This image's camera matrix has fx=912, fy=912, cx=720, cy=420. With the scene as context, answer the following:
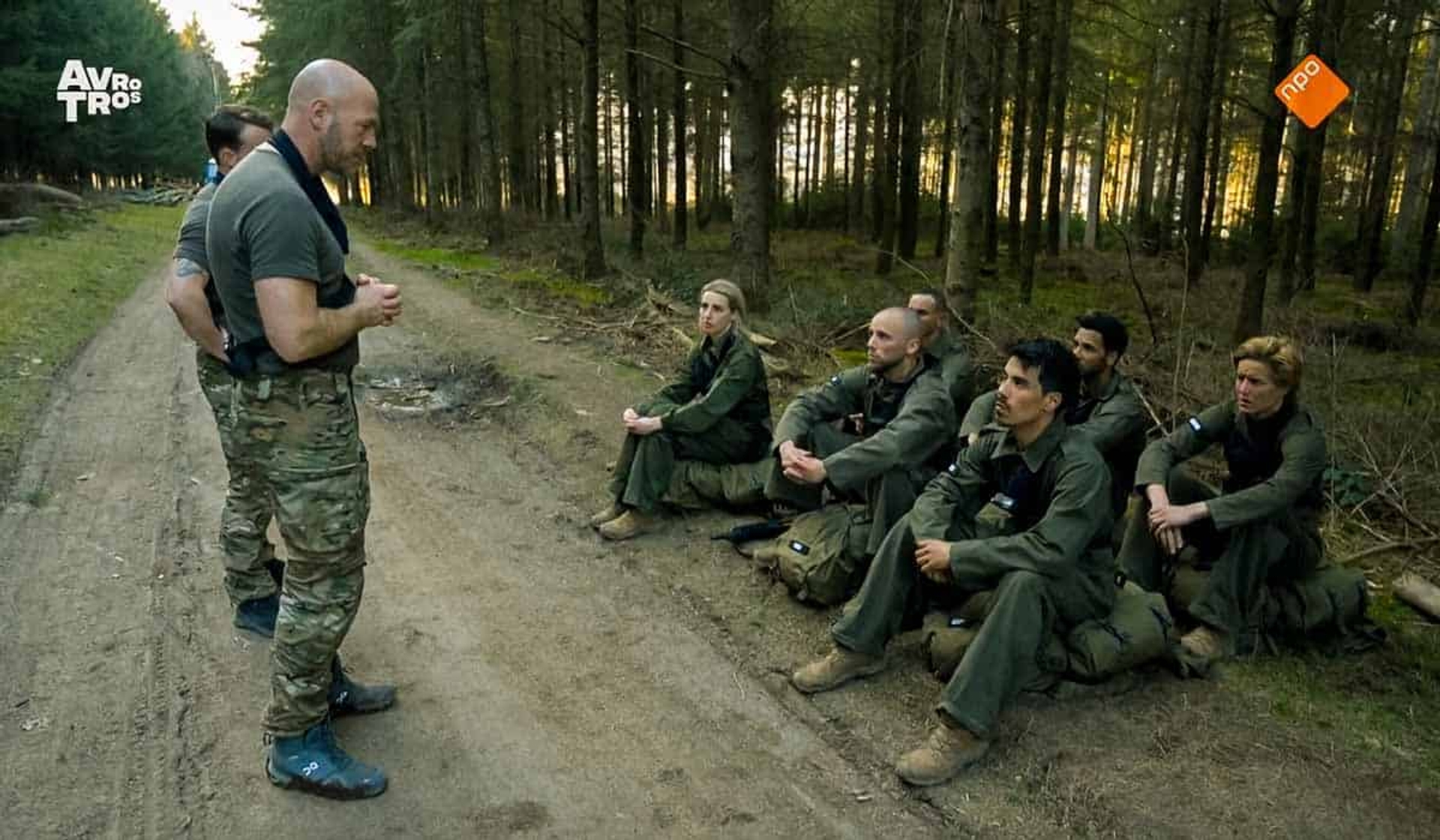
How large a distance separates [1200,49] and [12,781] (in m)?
23.7

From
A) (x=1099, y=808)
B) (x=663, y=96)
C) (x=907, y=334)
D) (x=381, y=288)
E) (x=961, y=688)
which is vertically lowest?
(x=1099, y=808)

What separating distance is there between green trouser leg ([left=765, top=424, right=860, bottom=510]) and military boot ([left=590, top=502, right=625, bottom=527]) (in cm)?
105

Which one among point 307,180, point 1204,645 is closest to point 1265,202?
point 1204,645

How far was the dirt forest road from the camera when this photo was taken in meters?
3.21

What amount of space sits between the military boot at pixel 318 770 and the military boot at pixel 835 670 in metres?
1.77

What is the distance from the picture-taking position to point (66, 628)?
4.35 metres

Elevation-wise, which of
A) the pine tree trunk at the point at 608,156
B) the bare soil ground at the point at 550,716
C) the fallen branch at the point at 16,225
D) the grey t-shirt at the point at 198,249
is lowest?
the bare soil ground at the point at 550,716

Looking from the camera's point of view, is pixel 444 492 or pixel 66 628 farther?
pixel 444 492

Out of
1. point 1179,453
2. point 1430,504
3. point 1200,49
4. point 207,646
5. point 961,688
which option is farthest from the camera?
point 1200,49

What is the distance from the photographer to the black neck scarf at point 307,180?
118 inches

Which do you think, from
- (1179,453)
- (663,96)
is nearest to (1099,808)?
(1179,453)

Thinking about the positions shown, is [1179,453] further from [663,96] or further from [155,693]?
[663,96]

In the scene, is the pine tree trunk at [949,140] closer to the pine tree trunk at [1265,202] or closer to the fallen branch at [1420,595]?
the pine tree trunk at [1265,202]

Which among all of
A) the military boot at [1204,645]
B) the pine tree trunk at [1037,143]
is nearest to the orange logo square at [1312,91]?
the pine tree trunk at [1037,143]
